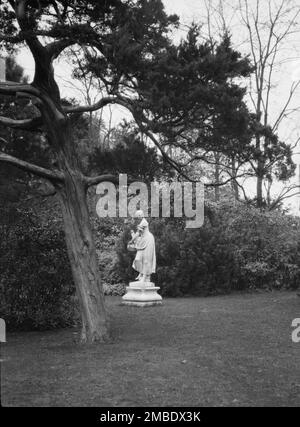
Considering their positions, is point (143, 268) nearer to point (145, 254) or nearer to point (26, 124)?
point (145, 254)

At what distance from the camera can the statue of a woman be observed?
15539 mm

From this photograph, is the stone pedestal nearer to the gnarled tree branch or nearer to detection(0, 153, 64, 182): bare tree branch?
the gnarled tree branch

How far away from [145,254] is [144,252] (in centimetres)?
8

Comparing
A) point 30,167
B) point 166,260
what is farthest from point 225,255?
point 30,167

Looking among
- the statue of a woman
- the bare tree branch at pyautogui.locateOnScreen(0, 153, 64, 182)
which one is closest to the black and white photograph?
the bare tree branch at pyautogui.locateOnScreen(0, 153, 64, 182)

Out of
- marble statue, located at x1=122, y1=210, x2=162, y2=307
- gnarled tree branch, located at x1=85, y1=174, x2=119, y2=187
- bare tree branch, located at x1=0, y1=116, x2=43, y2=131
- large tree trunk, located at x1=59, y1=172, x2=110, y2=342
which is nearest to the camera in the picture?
large tree trunk, located at x1=59, y1=172, x2=110, y2=342

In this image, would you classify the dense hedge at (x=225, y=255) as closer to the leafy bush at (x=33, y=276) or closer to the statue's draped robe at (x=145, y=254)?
the statue's draped robe at (x=145, y=254)

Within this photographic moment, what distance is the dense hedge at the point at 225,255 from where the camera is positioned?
690 inches

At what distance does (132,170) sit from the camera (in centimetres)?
930

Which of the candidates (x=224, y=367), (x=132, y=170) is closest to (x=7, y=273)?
(x=132, y=170)

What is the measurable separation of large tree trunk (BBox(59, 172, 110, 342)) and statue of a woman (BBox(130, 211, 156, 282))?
627 cm

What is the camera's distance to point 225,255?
1773 cm

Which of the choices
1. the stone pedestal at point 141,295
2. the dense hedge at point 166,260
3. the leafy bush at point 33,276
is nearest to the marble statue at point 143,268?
the stone pedestal at point 141,295

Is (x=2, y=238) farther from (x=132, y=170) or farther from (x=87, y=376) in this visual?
(x=87, y=376)
